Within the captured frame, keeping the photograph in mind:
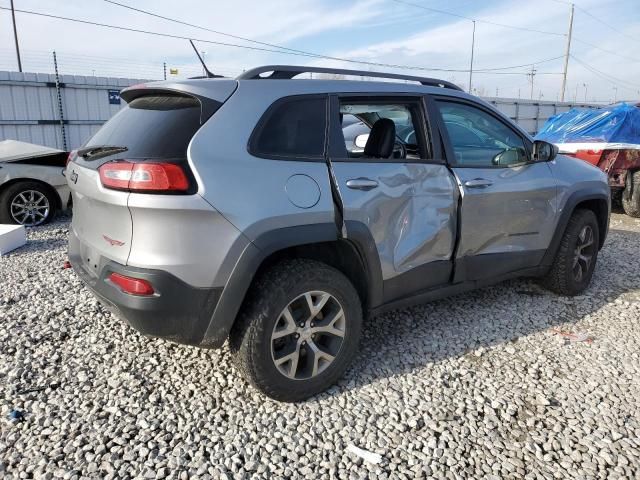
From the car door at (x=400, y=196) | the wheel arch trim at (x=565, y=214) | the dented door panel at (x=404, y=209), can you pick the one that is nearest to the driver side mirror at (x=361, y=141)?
the car door at (x=400, y=196)

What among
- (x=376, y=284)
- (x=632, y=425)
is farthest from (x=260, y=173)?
(x=632, y=425)

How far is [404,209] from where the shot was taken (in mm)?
3029

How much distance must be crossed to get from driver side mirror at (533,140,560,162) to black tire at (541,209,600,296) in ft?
2.38

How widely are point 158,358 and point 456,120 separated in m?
2.67

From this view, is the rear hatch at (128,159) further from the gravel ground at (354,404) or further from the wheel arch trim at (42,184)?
the wheel arch trim at (42,184)

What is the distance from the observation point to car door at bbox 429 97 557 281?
3420 mm

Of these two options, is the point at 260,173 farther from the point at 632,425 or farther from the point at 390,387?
the point at 632,425

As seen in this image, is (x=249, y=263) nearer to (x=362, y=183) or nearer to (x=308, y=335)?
(x=308, y=335)

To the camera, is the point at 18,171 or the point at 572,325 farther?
the point at 18,171

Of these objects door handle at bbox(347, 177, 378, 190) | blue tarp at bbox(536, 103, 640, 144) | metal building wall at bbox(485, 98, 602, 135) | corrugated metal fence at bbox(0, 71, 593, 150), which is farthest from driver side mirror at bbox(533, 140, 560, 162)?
metal building wall at bbox(485, 98, 602, 135)

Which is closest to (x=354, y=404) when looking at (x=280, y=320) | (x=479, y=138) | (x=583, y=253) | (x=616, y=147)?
(x=280, y=320)

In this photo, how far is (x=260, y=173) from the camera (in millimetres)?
2471

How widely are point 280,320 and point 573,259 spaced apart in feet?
9.80

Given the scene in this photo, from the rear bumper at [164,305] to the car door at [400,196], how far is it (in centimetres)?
89
